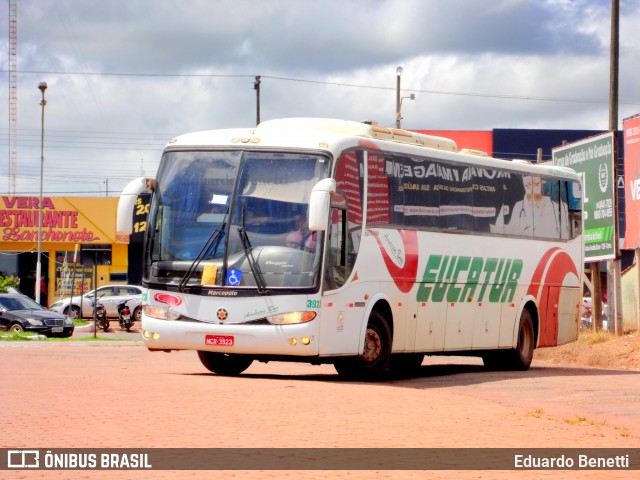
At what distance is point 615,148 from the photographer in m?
32.8

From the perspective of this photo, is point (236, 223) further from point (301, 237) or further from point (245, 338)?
point (245, 338)

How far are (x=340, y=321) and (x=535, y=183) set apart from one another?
7.84 meters

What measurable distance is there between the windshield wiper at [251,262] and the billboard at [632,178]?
16.1 metres

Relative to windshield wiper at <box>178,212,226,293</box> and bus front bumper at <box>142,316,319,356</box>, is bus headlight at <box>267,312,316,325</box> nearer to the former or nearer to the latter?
bus front bumper at <box>142,316,319,356</box>

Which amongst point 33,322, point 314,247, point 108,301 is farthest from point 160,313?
point 108,301

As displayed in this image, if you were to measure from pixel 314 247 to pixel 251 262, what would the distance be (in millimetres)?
918

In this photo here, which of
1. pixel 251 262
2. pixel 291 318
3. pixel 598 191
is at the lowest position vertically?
pixel 291 318

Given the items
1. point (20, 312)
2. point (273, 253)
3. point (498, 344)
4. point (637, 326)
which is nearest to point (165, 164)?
point (273, 253)

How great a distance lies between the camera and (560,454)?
37.1 ft

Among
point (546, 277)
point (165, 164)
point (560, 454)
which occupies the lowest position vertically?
point (560, 454)

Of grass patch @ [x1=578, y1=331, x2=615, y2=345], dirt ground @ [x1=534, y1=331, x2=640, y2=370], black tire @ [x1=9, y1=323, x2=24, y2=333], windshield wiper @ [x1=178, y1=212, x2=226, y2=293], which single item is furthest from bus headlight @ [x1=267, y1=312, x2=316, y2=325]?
black tire @ [x1=9, y1=323, x2=24, y2=333]

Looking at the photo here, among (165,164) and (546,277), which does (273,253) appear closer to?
(165,164)

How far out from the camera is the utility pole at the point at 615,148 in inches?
1293

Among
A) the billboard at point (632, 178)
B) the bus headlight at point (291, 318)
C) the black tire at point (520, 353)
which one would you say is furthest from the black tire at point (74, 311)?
the bus headlight at point (291, 318)
